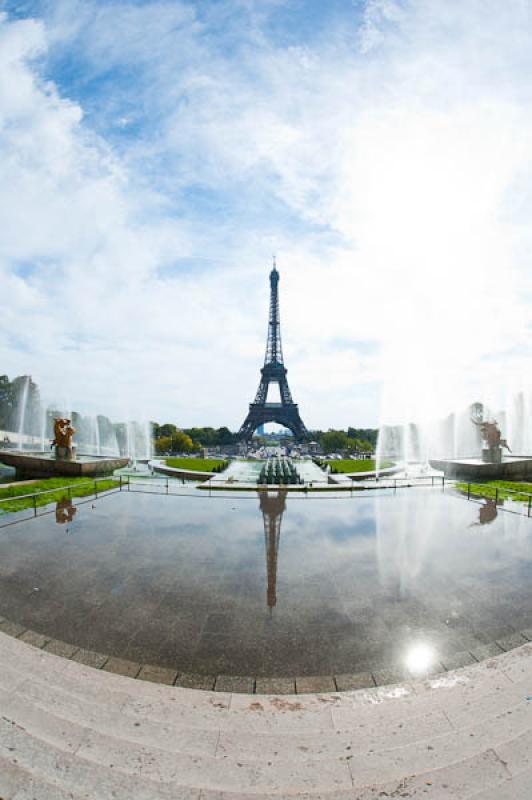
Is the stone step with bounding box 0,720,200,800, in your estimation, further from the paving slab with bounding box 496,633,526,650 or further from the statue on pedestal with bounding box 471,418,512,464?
the statue on pedestal with bounding box 471,418,512,464

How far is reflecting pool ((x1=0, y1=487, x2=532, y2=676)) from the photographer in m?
5.82

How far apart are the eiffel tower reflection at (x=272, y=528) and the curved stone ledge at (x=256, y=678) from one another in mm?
1957

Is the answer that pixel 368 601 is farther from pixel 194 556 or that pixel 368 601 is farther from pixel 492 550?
pixel 492 550

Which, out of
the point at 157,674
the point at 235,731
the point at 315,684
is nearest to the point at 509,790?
the point at 315,684

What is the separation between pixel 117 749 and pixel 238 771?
1290 mm

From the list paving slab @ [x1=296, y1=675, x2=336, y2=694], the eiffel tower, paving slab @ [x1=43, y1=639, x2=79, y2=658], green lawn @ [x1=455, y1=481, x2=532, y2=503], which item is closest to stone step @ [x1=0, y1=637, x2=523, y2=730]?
paving slab @ [x1=296, y1=675, x2=336, y2=694]

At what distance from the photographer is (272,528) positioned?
12125 mm

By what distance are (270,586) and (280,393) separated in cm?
8415

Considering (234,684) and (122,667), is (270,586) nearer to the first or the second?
(234,684)

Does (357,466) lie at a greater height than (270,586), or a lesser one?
lesser

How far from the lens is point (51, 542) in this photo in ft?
33.9

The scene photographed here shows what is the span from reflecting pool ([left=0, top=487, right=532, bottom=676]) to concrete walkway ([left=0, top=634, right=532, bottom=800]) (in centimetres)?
68

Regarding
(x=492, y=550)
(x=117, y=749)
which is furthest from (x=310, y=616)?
(x=492, y=550)

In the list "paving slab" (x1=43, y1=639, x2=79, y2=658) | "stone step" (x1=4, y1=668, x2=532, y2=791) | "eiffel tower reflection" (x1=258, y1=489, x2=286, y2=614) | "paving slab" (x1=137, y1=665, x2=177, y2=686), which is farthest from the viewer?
"eiffel tower reflection" (x1=258, y1=489, x2=286, y2=614)
